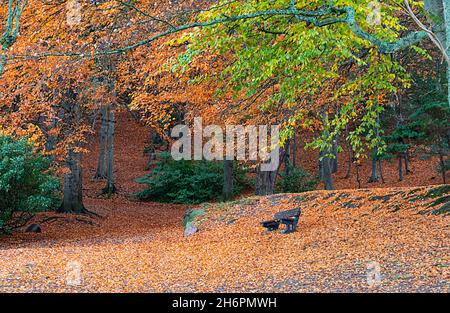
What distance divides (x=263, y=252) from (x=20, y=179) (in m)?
6.69

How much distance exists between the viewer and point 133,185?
29516mm

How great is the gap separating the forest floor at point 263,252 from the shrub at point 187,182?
892cm

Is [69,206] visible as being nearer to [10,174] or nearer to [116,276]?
[10,174]

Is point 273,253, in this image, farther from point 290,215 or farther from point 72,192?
point 72,192

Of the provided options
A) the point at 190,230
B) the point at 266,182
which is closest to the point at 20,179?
the point at 190,230

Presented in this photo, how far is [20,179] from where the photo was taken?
1345cm

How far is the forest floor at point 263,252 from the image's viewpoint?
7.02m

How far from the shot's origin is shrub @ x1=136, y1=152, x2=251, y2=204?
26484 mm

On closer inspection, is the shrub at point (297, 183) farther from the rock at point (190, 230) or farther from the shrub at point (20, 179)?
the shrub at point (20, 179)

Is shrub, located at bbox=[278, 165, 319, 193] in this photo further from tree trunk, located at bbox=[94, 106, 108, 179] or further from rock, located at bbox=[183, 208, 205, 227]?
tree trunk, located at bbox=[94, 106, 108, 179]

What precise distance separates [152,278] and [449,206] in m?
5.83

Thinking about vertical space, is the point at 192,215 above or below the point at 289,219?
below

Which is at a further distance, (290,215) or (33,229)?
(33,229)
